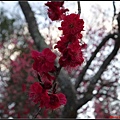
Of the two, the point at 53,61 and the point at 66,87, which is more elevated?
the point at 53,61

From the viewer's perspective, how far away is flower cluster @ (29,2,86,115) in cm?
114

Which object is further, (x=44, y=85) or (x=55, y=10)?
(x=55, y=10)

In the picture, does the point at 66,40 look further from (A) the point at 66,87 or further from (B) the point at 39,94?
(A) the point at 66,87

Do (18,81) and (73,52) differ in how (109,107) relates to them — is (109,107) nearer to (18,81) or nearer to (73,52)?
(18,81)

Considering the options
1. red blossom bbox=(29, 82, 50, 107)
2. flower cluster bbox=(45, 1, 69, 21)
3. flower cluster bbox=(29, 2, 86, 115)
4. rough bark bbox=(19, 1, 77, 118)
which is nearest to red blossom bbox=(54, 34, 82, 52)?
flower cluster bbox=(29, 2, 86, 115)

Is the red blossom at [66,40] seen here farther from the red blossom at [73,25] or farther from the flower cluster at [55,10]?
the flower cluster at [55,10]

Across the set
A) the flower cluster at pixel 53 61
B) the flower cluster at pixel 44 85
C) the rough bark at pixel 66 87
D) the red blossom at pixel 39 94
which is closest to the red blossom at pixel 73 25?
the flower cluster at pixel 53 61

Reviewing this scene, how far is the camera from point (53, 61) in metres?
1.15

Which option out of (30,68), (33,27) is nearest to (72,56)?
(33,27)

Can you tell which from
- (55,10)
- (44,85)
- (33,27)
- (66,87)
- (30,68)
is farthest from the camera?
(30,68)

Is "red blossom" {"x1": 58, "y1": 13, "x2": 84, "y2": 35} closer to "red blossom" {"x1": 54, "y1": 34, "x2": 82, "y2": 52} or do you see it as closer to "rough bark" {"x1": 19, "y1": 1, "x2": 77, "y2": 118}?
"red blossom" {"x1": 54, "y1": 34, "x2": 82, "y2": 52}

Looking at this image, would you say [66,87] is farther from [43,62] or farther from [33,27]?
[43,62]

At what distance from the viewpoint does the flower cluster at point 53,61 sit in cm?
114

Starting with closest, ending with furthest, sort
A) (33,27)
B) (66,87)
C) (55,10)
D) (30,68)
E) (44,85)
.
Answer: (44,85), (55,10), (66,87), (33,27), (30,68)
